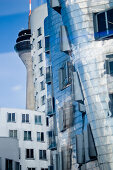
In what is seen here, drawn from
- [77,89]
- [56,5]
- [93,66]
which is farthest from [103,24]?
[56,5]

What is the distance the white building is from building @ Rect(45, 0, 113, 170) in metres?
18.8

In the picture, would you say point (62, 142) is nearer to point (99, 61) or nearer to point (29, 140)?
point (99, 61)

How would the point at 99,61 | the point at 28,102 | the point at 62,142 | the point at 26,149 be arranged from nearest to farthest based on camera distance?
1. the point at 99,61
2. the point at 62,142
3. the point at 26,149
4. the point at 28,102

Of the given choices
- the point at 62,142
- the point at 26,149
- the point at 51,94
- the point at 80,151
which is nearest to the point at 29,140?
the point at 26,149

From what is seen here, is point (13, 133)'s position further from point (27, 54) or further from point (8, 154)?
point (27, 54)

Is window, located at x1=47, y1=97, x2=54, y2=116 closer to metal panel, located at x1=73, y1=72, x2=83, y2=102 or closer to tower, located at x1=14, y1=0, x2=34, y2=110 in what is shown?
metal panel, located at x1=73, y1=72, x2=83, y2=102

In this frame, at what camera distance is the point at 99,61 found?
27.5 meters

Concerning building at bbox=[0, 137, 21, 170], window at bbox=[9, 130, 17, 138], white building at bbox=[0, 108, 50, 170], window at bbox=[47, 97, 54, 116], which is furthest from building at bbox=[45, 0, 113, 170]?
white building at bbox=[0, 108, 50, 170]

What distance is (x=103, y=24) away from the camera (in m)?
28.0

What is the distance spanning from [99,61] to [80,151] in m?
6.16

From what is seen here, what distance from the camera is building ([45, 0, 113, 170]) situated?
86.4ft

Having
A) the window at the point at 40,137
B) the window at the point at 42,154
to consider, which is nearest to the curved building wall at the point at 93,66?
the window at the point at 40,137

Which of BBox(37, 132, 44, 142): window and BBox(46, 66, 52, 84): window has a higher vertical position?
BBox(46, 66, 52, 84): window

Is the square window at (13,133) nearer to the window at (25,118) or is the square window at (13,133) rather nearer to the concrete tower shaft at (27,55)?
the window at (25,118)
